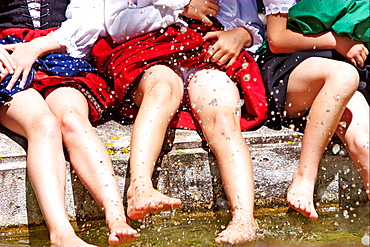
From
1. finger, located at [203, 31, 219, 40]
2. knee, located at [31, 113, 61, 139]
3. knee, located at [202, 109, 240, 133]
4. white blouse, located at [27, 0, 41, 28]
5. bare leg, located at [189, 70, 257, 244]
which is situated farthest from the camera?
white blouse, located at [27, 0, 41, 28]

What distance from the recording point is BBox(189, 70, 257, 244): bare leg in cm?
207

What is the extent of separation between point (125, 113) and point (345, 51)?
1077 mm

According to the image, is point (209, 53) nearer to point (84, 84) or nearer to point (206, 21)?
point (206, 21)

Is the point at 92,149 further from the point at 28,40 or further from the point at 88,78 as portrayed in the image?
the point at 28,40

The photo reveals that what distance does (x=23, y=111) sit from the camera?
2303 mm

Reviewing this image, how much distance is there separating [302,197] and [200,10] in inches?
40.9

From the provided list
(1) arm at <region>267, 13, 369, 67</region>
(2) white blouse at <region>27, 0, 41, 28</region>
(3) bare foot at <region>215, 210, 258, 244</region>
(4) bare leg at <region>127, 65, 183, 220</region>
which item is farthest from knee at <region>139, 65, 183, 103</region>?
(2) white blouse at <region>27, 0, 41, 28</region>

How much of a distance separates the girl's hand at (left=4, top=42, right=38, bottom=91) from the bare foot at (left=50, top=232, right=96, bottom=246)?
2.41ft

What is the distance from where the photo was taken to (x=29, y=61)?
8.04 ft

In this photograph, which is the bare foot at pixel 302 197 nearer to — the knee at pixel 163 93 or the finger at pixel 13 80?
the knee at pixel 163 93

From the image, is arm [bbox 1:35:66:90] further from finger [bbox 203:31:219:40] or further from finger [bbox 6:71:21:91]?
finger [bbox 203:31:219:40]

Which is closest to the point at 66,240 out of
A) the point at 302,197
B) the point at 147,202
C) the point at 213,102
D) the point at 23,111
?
the point at 147,202

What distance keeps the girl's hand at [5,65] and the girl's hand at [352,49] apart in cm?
147

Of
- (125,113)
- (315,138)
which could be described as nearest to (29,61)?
(125,113)
